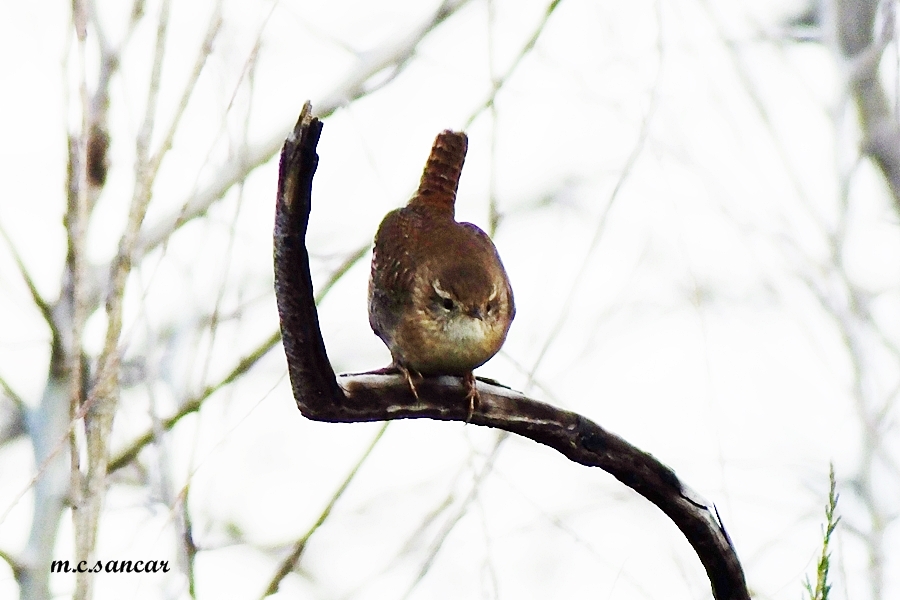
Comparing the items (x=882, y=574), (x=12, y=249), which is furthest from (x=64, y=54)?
(x=882, y=574)

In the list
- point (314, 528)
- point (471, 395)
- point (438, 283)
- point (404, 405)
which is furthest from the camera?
point (314, 528)

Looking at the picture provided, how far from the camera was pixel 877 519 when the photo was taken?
10.3 feet

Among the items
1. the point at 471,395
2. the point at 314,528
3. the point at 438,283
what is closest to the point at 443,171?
the point at 438,283

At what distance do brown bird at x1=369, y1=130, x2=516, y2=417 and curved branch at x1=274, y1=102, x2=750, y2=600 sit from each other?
0.31 metres

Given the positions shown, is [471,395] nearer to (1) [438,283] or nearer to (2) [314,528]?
(1) [438,283]

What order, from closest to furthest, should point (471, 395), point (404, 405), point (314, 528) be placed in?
point (404, 405) < point (471, 395) < point (314, 528)

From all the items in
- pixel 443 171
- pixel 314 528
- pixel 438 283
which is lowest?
pixel 314 528

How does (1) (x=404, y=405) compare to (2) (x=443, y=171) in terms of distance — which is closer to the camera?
(1) (x=404, y=405)

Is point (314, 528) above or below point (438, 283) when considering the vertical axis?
below

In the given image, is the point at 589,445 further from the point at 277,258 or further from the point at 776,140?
the point at 776,140

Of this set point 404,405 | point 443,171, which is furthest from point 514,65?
point 404,405

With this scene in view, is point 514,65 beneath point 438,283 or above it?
above

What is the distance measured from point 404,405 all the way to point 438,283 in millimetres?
517

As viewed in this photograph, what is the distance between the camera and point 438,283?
1729mm
